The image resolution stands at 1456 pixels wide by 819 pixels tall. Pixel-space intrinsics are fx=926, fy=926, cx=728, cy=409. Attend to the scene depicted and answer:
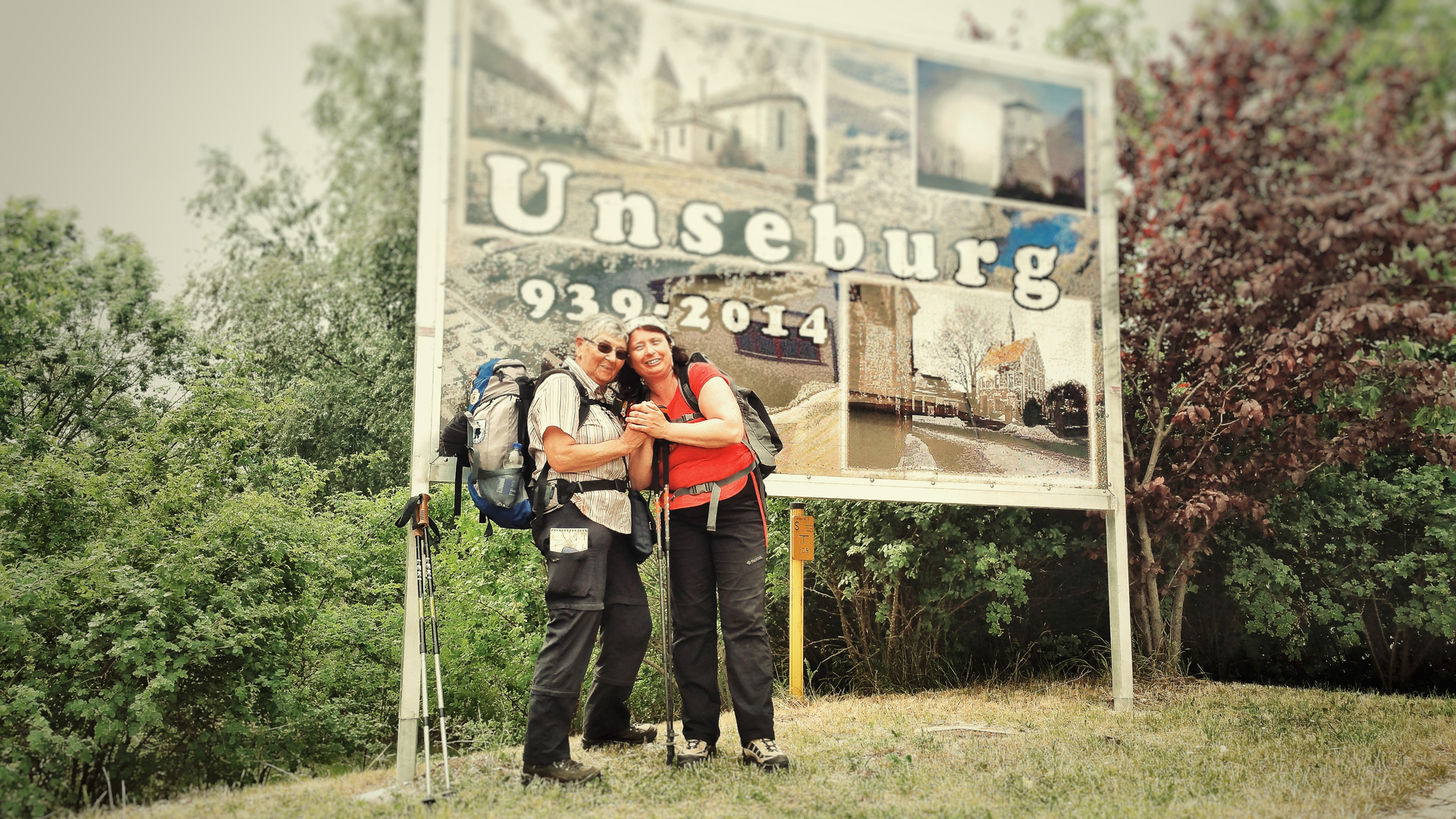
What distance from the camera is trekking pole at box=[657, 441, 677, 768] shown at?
147 inches

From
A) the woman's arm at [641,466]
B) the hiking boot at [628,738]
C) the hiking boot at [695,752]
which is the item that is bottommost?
the hiking boot at [628,738]

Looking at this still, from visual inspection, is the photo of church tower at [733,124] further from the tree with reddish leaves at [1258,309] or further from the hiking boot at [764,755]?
the tree with reddish leaves at [1258,309]

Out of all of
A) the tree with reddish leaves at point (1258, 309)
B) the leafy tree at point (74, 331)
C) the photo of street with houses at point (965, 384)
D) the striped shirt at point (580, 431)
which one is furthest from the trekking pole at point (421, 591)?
the leafy tree at point (74, 331)

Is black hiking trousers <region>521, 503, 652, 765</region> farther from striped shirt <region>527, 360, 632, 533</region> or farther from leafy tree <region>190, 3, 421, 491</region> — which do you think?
leafy tree <region>190, 3, 421, 491</region>

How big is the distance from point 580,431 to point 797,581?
9.26ft

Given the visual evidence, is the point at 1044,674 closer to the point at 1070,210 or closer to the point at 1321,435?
the point at 1321,435

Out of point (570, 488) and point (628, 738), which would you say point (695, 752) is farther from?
point (570, 488)

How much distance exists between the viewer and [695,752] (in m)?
3.73

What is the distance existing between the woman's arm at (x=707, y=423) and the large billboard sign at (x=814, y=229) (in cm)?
86

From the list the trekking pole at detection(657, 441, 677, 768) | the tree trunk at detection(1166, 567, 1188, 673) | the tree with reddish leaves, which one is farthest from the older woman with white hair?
the tree trunk at detection(1166, 567, 1188, 673)

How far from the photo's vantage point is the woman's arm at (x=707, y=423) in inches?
139

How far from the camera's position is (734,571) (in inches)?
147

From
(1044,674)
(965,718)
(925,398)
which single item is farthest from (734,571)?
(1044,674)

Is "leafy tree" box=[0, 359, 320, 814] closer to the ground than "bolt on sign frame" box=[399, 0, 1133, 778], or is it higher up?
closer to the ground
